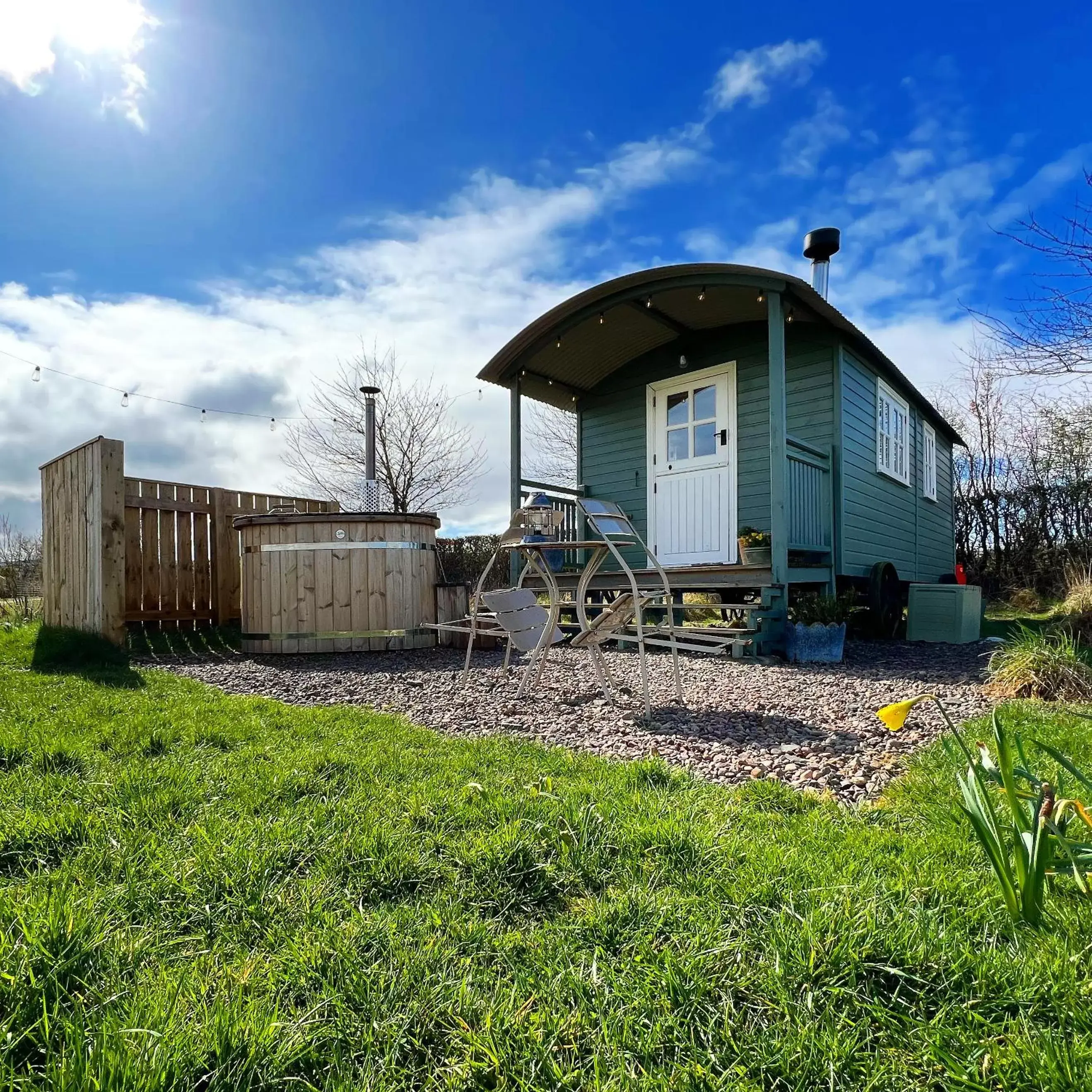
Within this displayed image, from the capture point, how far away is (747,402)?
752 cm

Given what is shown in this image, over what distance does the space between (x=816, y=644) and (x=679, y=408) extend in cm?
356

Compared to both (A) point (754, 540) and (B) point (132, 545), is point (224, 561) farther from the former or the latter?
(A) point (754, 540)

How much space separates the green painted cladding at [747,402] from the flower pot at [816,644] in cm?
171

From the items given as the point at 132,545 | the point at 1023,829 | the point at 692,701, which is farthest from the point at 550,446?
the point at 1023,829

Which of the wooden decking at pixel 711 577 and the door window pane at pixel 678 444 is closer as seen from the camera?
the wooden decking at pixel 711 577

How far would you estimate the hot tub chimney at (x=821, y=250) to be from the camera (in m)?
8.31

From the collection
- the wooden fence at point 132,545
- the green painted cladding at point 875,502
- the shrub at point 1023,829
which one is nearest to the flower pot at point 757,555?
the green painted cladding at point 875,502

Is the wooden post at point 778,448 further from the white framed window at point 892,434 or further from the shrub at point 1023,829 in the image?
the shrub at point 1023,829

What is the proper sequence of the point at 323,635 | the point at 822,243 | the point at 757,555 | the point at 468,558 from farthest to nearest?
the point at 468,558
the point at 822,243
the point at 323,635
the point at 757,555

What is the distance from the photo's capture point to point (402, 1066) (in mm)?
969

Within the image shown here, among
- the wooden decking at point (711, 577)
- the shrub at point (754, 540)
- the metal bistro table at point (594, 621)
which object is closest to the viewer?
the metal bistro table at point (594, 621)

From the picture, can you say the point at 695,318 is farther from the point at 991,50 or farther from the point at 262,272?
the point at 262,272

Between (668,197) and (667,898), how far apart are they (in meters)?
7.18

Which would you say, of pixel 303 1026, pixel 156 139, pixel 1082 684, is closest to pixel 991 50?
pixel 1082 684
